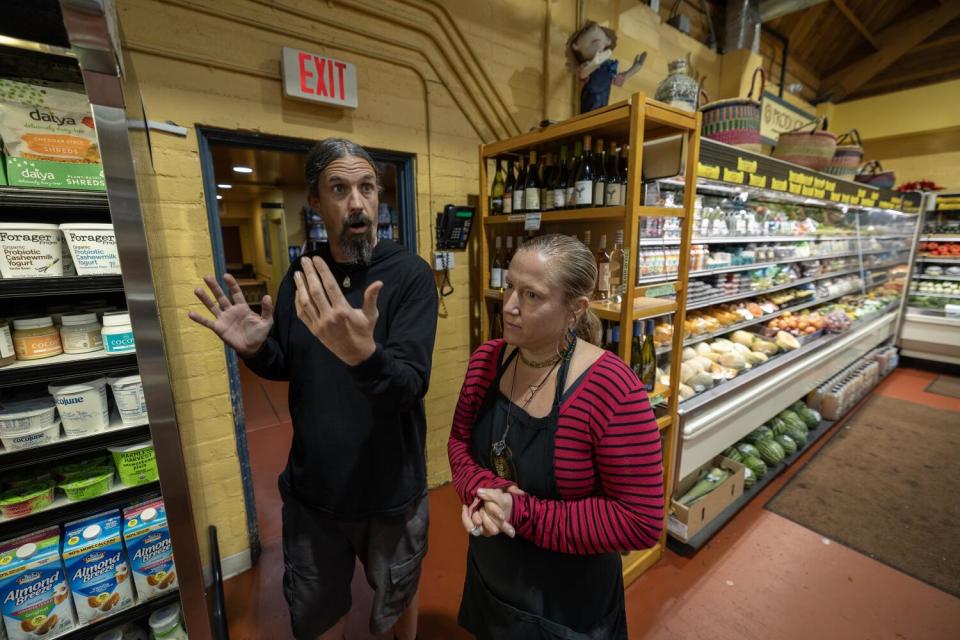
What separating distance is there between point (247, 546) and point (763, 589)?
2.97 metres

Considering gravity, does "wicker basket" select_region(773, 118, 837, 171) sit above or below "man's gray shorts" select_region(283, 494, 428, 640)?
above

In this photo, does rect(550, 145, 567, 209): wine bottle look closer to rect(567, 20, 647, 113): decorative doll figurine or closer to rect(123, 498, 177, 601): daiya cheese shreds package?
rect(567, 20, 647, 113): decorative doll figurine

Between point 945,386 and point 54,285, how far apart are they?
8314 millimetres

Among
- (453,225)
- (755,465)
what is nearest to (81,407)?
(453,225)

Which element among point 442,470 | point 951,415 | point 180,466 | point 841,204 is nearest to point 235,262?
point 442,470

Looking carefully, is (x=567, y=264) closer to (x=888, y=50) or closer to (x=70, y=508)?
(x=70, y=508)

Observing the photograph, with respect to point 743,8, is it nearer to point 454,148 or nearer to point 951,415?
point 454,148

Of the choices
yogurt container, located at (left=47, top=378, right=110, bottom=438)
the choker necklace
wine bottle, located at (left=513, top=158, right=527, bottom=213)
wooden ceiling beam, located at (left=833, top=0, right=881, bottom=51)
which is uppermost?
wooden ceiling beam, located at (left=833, top=0, right=881, bottom=51)

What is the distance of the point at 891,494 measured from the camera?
3.09 meters

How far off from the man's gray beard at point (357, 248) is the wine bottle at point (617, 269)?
1.17 meters

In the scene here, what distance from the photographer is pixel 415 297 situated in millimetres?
1358

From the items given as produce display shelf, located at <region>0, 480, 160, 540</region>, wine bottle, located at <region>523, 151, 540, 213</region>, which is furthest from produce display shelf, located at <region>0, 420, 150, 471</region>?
wine bottle, located at <region>523, 151, 540, 213</region>

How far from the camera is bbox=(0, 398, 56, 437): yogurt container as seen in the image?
1.33m

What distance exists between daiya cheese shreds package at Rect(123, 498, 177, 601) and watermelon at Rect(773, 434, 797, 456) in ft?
13.7
